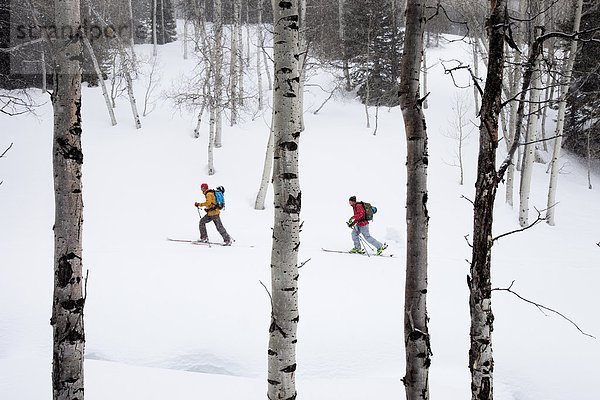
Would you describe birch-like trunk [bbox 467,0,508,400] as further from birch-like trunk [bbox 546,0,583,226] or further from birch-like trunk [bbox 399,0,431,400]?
birch-like trunk [bbox 546,0,583,226]

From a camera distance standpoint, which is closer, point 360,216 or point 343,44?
point 360,216

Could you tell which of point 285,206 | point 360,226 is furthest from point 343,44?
point 285,206

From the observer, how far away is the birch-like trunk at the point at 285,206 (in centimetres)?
360

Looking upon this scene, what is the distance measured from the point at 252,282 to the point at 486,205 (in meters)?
6.08

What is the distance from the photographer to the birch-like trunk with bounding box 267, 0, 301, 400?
360 cm

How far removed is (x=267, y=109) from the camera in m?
26.0

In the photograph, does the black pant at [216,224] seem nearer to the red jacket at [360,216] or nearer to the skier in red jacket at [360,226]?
the skier in red jacket at [360,226]

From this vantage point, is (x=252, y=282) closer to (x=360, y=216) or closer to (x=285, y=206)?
(x=360, y=216)

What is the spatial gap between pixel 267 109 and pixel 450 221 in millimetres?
13862

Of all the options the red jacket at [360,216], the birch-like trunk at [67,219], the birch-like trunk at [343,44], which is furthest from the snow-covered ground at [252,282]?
the birch-like trunk at [343,44]

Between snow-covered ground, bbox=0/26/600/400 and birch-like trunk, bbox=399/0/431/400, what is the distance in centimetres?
237

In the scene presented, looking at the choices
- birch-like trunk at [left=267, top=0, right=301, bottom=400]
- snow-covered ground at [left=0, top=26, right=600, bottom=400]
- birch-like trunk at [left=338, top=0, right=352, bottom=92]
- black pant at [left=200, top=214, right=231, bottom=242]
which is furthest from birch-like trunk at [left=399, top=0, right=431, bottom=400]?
birch-like trunk at [left=338, top=0, right=352, bottom=92]

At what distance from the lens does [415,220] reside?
3.53m

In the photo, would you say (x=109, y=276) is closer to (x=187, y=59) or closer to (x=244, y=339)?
(x=244, y=339)
